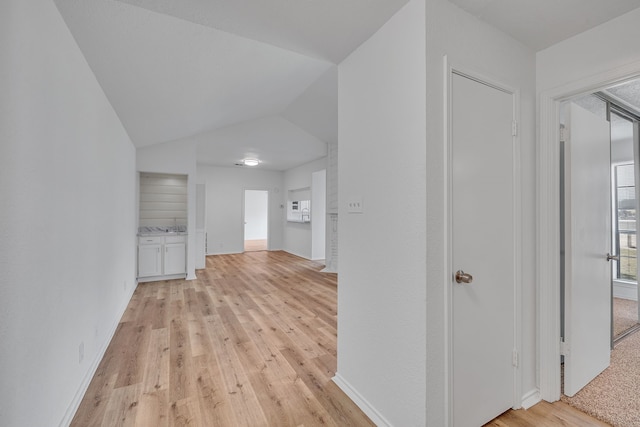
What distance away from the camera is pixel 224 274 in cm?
568

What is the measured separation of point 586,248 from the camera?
1.98 m

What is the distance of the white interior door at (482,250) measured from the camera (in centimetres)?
152

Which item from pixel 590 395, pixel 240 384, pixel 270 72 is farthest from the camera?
pixel 270 72

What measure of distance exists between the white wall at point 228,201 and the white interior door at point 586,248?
7752 millimetres

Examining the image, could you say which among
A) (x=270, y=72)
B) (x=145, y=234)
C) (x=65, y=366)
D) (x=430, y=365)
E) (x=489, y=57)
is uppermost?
(x=270, y=72)

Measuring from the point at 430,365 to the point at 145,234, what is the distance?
199 inches

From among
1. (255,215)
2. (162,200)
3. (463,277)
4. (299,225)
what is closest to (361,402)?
(463,277)

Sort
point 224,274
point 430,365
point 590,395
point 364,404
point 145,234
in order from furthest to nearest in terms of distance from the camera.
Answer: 1. point 224,274
2. point 145,234
3. point 590,395
4. point 364,404
5. point 430,365

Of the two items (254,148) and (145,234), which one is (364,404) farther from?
(254,148)

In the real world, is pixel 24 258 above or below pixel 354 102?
below

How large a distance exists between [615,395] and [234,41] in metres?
3.60

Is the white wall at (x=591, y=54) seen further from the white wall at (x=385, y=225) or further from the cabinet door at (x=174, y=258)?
the cabinet door at (x=174, y=258)

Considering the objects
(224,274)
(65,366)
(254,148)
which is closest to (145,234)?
(224,274)

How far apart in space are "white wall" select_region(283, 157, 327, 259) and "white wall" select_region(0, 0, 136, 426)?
545 cm
